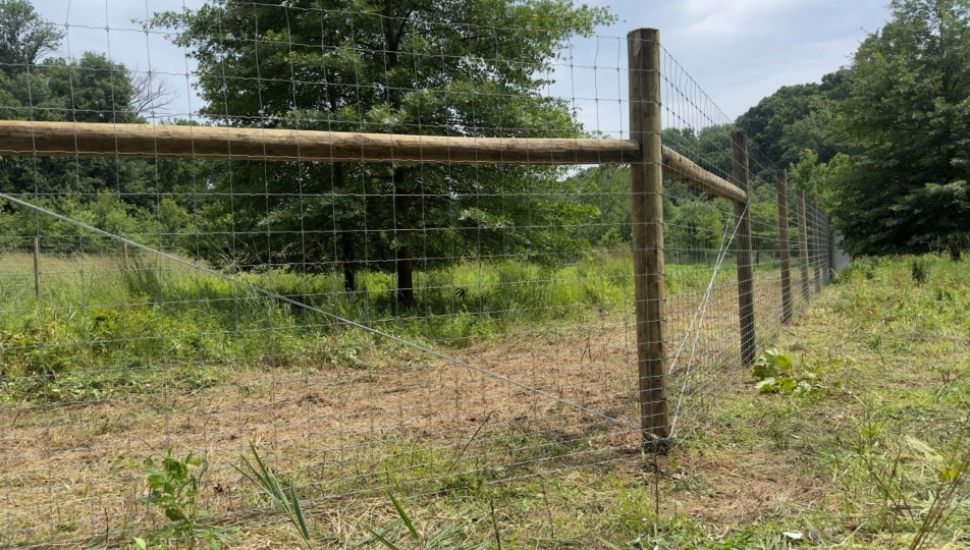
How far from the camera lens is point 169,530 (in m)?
2.25

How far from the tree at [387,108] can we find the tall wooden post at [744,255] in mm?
2274

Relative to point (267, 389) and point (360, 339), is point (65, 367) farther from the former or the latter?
point (360, 339)

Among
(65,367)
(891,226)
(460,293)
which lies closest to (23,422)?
(65,367)

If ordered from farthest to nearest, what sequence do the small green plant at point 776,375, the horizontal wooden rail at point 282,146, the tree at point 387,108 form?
the tree at point 387,108 < the small green plant at point 776,375 < the horizontal wooden rail at point 282,146

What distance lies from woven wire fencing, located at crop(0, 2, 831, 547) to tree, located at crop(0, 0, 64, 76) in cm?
22

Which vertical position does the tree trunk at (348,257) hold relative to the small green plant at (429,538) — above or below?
above

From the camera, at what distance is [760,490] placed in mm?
2879

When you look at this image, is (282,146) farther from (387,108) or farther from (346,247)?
(346,247)

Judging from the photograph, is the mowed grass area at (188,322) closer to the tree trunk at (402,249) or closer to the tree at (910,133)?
the tree trunk at (402,249)

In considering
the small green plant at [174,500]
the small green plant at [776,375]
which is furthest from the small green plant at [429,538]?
the small green plant at [776,375]

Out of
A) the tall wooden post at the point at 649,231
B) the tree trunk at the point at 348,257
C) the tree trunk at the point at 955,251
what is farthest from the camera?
the tree trunk at the point at 955,251

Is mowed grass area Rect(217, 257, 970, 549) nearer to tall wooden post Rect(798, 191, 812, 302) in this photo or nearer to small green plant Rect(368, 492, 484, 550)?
small green plant Rect(368, 492, 484, 550)

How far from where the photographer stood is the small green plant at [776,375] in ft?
14.2

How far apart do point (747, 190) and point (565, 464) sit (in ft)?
12.2
